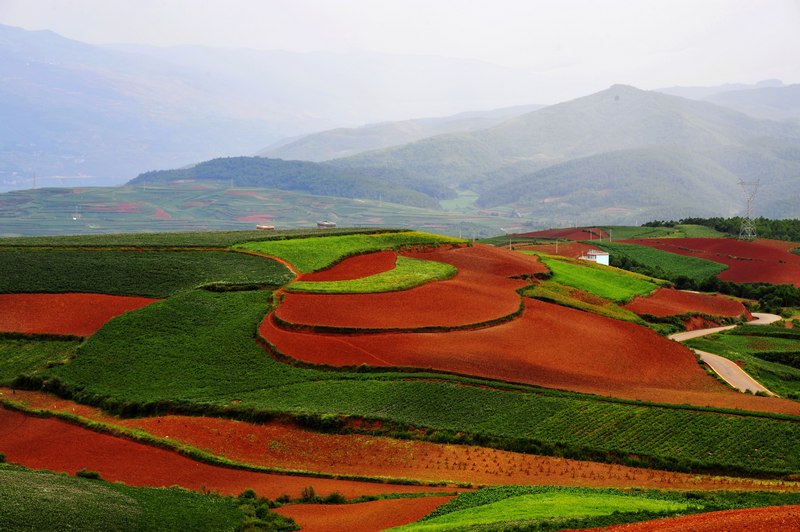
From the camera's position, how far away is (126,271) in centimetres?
7169

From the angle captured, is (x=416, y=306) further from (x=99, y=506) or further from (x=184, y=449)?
(x=99, y=506)

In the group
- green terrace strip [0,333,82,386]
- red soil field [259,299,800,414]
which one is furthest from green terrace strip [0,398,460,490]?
red soil field [259,299,800,414]

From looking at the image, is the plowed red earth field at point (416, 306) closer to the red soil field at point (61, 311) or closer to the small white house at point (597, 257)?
the red soil field at point (61, 311)

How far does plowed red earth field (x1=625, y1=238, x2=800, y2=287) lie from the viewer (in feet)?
359

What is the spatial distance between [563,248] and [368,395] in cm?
8633

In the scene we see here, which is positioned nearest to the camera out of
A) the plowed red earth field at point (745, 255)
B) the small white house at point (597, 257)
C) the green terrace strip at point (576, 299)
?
the green terrace strip at point (576, 299)

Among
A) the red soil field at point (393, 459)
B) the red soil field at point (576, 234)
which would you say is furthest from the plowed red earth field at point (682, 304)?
the red soil field at point (576, 234)

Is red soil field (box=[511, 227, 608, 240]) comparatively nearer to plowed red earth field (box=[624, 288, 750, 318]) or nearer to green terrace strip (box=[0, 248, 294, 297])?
plowed red earth field (box=[624, 288, 750, 318])

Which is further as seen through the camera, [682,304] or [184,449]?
[682,304]

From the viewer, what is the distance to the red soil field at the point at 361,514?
32.2 metres

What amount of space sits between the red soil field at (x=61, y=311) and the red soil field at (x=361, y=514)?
30292mm

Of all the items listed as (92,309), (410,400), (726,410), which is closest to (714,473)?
(726,410)

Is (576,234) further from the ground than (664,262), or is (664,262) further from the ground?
(576,234)

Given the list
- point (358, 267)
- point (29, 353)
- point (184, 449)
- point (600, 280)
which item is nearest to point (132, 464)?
point (184, 449)
